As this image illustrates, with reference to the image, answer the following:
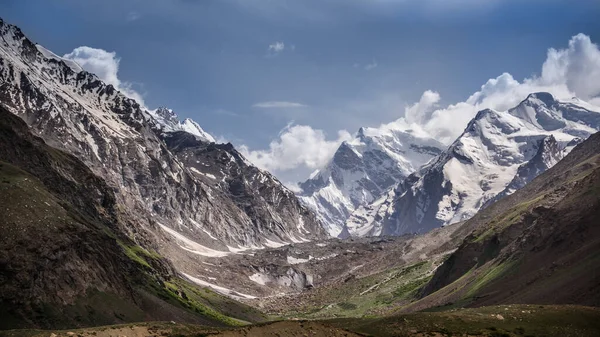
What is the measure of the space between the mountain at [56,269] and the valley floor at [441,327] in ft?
74.2

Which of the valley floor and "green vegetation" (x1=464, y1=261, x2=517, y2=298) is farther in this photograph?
"green vegetation" (x1=464, y1=261, x2=517, y2=298)

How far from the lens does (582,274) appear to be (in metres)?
81.1

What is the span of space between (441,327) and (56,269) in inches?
2407

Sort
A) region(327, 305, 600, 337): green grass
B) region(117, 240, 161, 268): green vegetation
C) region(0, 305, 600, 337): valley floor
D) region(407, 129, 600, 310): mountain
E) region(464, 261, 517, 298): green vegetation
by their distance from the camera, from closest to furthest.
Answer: region(0, 305, 600, 337): valley floor → region(327, 305, 600, 337): green grass → region(407, 129, 600, 310): mountain → region(464, 261, 517, 298): green vegetation → region(117, 240, 161, 268): green vegetation

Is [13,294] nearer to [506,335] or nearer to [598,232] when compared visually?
[506,335]

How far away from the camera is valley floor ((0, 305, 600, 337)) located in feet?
173

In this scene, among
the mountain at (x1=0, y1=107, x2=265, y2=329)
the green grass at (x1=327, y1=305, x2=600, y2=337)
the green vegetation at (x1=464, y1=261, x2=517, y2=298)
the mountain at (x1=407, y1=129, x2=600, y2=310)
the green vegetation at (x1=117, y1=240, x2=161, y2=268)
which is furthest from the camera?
the green vegetation at (x1=117, y1=240, x2=161, y2=268)

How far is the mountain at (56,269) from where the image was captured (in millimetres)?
75000

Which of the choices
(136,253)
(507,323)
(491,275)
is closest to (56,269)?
(507,323)

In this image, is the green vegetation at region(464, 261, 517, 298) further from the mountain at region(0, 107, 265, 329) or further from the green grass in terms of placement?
the mountain at region(0, 107, 265, 329)

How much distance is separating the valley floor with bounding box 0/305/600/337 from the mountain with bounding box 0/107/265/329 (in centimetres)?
2261

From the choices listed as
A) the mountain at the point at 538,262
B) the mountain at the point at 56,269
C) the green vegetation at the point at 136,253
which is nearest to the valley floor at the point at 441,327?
the mountain at the point at 538,262

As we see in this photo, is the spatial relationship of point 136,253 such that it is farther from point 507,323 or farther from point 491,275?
point 507,323

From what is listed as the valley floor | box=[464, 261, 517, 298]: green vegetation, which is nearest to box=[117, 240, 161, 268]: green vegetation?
box=[464, 261, 517, 298]: green vegetation
